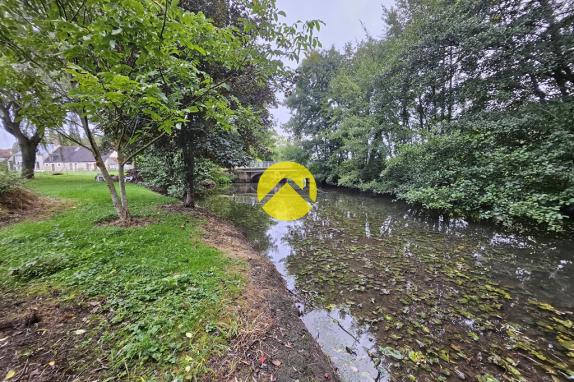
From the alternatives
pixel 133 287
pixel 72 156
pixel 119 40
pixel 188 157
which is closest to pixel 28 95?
pixel 119 40

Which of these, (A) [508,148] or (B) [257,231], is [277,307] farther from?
(A) [508,148]

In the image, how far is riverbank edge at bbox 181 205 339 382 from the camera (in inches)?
71.7

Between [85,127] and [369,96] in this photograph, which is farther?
[369,96]

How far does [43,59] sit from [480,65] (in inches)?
443

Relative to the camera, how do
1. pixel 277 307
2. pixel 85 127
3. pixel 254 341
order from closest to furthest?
pixel 254 341, pixel 277 307, pixel 85 127

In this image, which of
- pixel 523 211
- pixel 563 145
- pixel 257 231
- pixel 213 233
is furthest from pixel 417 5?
pixel 213 233

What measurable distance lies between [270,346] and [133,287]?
168 cm

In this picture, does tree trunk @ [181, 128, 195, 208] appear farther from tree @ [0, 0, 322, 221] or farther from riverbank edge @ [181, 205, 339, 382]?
riverbank edge @ [181, 205, 339, 382]

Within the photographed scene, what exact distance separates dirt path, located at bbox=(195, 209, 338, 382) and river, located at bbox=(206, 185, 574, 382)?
0.39 m

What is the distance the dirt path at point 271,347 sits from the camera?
A: 1.82 metres

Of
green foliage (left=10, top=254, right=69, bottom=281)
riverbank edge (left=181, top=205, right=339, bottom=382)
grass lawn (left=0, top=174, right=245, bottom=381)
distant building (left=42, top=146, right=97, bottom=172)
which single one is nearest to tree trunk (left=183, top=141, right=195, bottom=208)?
grass lawn (left=0, top=174, right=245, bottom=381)

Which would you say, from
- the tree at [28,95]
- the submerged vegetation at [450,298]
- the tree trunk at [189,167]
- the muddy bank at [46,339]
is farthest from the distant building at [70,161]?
the submerged vegetation at [450,298]

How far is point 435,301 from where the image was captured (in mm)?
3445

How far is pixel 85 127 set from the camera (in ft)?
13.2
